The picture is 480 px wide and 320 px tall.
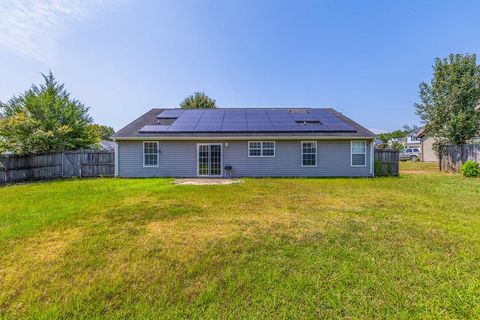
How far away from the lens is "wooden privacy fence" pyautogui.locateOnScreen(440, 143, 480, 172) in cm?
1353

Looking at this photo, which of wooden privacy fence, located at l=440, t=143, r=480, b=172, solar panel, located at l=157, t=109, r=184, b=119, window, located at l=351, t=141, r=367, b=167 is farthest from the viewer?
solar panel, located at l=157, t=109, r=184, b=119

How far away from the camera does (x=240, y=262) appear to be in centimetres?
310

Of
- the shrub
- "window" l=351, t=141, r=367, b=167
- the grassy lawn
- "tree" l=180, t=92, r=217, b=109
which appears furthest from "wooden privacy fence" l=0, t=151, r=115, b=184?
the shrub

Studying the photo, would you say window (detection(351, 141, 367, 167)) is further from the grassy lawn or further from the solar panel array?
the grassy lawn

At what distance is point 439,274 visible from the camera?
2801 mm

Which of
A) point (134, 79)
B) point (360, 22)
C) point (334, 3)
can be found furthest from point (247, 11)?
point (134, 79)

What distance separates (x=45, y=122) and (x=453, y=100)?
2519 centimetres

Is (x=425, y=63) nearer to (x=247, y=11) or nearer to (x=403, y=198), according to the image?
(x=247, y=11)

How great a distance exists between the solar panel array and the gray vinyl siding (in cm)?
71

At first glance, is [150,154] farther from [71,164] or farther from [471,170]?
[471,170]

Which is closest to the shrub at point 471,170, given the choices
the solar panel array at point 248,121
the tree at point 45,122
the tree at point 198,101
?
the solar panel array at point 248,121

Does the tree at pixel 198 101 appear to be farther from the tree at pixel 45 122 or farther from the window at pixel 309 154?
the window at pixel 309 154

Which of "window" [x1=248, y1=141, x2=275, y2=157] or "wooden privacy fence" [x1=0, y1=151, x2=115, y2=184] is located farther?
"wooden privacy fence" [x1=0, y1=151, x2=115, y2=184]

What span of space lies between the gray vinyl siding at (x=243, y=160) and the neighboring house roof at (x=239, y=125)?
501 millimetres
